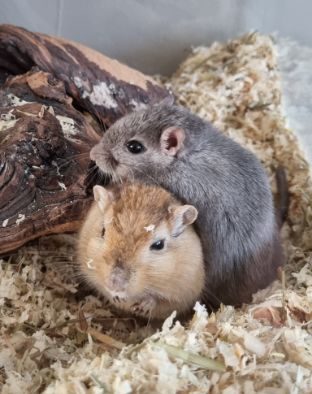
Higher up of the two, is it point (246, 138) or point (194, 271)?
point (246, 138)

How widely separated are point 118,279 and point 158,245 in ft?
0.90

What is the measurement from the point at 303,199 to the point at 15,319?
6.52 feet

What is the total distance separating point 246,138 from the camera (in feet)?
12.9

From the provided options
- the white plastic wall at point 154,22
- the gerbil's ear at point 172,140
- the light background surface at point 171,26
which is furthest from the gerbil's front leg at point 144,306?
the white plastic wall at point 154,22

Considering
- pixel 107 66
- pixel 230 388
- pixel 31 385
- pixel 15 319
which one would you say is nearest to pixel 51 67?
pixel 107 66

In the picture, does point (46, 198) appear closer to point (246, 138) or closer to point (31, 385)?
point (31, 385)

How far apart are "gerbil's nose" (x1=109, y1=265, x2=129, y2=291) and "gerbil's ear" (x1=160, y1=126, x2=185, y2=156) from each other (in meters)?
0.78

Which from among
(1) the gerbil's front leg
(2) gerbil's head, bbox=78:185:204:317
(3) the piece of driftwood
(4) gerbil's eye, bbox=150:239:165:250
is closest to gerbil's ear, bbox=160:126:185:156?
(2) gerbil's head, bbox=78:185:204:317

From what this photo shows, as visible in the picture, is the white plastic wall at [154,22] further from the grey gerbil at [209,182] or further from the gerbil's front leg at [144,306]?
the gerbil's front leg at [144,306]

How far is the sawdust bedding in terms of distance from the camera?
82.7 inches

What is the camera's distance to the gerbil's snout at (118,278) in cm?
237

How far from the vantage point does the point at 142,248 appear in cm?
246

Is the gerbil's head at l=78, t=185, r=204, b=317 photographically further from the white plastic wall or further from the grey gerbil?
the white plastic wall

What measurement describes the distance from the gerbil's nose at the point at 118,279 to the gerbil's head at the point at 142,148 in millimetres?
659
